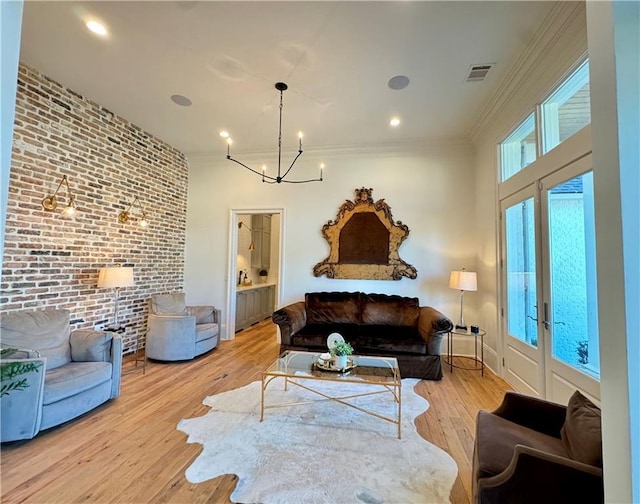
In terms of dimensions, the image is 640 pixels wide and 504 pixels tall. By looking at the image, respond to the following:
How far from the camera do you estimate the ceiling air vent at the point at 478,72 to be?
116 inches

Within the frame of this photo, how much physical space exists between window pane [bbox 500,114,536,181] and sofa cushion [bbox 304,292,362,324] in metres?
2.66

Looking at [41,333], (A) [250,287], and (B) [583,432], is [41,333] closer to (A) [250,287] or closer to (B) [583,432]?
(A) [250,287]

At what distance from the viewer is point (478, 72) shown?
3.05 meters

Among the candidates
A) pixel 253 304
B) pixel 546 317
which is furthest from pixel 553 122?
pixel 253 304

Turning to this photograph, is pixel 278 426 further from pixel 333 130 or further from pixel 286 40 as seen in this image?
pixel 333 130

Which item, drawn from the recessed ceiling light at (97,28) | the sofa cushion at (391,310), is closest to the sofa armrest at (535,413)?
the sofa cushion at (391,310)

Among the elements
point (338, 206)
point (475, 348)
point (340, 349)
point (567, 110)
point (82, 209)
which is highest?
point (567, 110)

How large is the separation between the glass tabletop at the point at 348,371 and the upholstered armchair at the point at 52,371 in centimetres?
158

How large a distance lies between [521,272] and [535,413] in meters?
1.93

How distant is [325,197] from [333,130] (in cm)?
111

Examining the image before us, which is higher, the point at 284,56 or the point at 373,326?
the point at 284,56

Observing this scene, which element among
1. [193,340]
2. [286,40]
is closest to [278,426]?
[193,340]

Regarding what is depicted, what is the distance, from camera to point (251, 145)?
501 cm

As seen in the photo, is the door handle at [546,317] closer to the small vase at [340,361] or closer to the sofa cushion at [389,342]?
the sofa cushion at [389,342]
